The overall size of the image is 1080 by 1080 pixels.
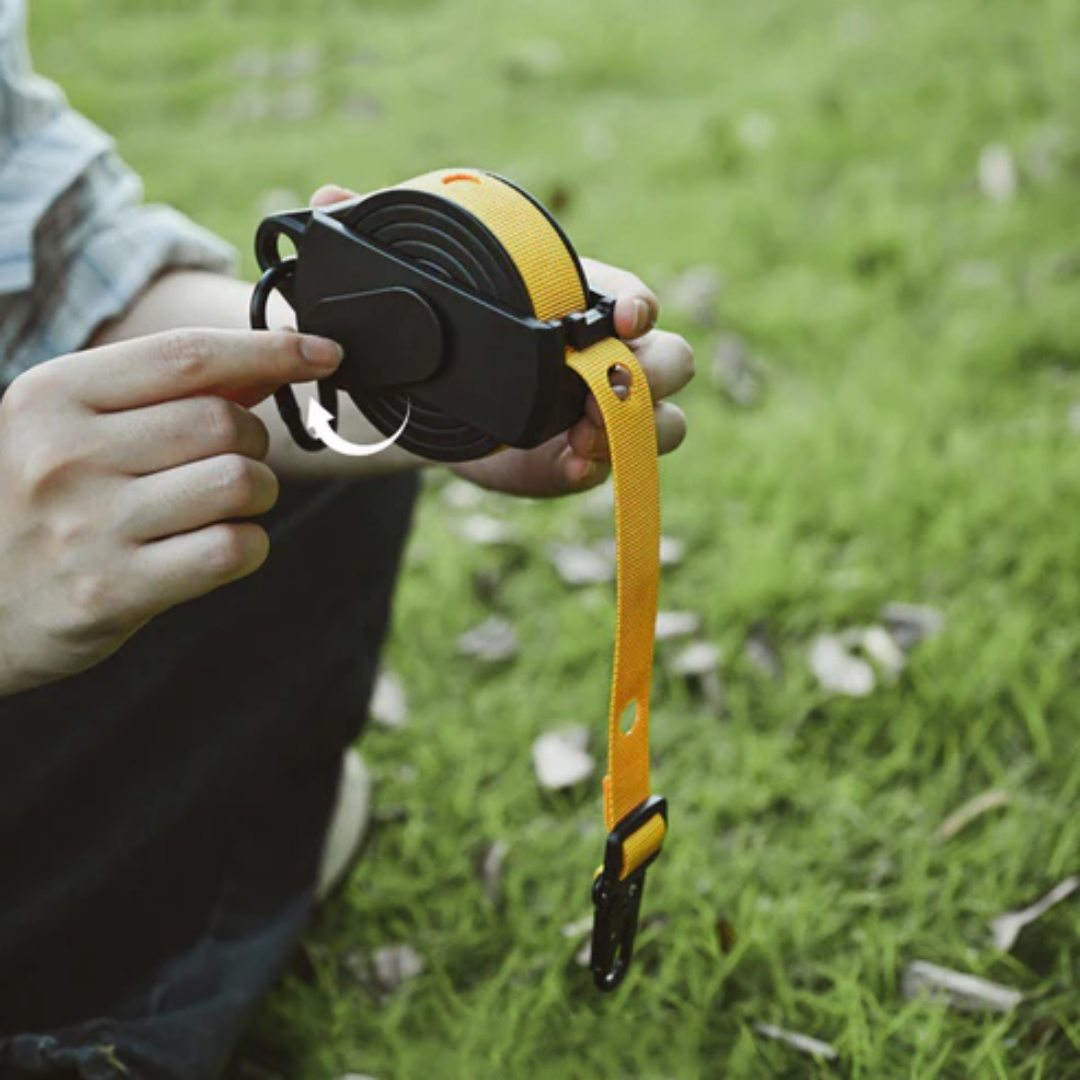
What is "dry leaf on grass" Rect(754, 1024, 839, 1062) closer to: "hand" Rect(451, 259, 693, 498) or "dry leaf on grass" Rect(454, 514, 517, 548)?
"hand" Rect(451, 259, 693, 498)

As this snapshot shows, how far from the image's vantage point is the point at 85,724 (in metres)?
1.23

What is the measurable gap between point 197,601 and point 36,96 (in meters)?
0.51

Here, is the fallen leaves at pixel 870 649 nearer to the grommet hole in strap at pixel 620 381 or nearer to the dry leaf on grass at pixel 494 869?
the dry leaf on grass at pixel 494 869

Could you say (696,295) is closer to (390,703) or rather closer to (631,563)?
(390,703)

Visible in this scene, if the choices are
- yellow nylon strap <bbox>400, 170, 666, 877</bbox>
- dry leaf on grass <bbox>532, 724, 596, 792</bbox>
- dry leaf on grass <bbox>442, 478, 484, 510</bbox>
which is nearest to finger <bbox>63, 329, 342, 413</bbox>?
yellow nylon strap <bbox>400, 170, 666, 877</bbox>

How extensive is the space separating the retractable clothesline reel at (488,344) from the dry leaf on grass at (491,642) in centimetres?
96

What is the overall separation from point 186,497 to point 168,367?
0.27 ft

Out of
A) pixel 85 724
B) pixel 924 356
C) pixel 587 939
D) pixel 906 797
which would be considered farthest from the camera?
pixel 924 356

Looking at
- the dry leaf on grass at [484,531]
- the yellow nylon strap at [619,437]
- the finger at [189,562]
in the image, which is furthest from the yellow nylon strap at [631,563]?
the dry leaf on grass at [484,531]

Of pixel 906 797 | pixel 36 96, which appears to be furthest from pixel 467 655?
pixel 36 96

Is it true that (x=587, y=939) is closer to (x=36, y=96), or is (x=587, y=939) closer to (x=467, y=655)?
(x=467, y=655)

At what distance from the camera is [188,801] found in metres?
1.35

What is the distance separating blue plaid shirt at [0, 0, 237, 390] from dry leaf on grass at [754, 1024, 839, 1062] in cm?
92

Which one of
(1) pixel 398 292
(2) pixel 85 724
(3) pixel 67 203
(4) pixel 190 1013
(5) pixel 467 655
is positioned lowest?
(5) pixel 467 655
